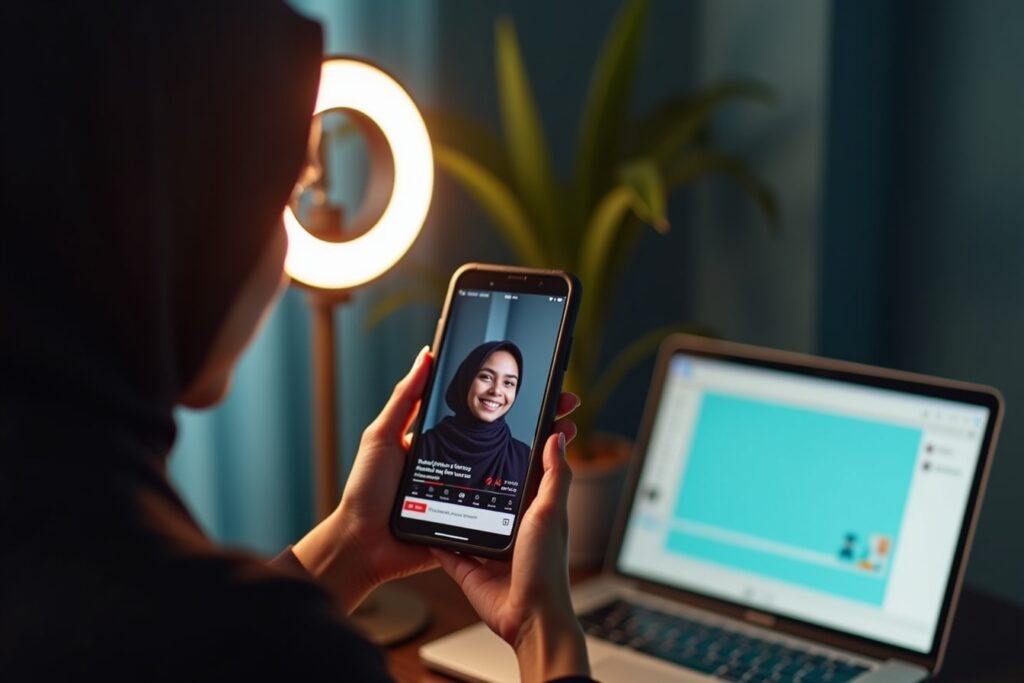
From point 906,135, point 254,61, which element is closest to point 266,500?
point 906,135

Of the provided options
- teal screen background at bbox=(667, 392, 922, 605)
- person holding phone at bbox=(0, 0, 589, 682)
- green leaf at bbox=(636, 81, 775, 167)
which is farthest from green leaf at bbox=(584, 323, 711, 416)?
person holding phone at bbox=(0, 0, 589, 682)

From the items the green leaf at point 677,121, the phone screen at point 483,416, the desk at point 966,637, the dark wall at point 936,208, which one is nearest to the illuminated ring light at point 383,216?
the phone screen at point 483,416

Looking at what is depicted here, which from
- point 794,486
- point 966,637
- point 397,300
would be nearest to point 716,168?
point 397,300

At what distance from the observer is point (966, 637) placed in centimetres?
104

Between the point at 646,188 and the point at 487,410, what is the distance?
1.46 ft

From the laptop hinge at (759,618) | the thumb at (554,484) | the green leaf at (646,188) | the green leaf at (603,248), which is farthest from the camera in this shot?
the green leaf at (603,248)

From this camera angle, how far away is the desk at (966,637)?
0.97 meters

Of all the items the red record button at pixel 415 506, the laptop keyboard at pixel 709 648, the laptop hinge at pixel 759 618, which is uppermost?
the red record button at pixel 415 506

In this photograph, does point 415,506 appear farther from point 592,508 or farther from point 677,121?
point 677,121

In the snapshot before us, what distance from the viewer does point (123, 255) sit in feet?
1.82

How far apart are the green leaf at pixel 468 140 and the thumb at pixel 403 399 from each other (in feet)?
1.87

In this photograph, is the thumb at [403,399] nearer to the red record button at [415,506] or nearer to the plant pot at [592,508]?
the red record button at [415,506]

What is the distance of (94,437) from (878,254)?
131cm

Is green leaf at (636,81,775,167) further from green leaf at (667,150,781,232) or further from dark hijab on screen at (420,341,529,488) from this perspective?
dark hijab on screen at (420,341,529,488)
